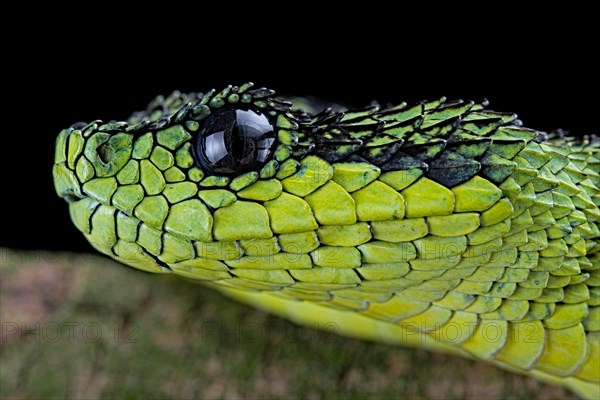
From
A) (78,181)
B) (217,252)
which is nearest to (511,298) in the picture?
(217,252)

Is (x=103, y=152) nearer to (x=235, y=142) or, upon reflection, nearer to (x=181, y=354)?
(x=235, y=142)

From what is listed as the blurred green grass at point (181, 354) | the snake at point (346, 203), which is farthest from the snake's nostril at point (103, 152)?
the blurred green grass at point (181, 354)

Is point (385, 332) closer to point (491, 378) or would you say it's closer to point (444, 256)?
point (491, 378)

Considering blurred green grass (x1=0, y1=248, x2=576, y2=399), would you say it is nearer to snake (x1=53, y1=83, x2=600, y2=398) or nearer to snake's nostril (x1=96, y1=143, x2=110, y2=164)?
snake (x1=53, y1=83, x2=600, y2=398)

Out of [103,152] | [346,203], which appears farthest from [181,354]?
[346,203]

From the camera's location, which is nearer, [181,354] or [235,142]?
[235,142]

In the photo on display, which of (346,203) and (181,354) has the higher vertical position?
(346,203)
